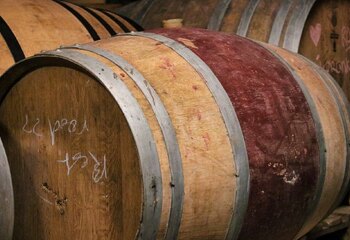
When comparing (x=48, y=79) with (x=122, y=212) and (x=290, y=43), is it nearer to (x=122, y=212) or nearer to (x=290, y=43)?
(x=122, y=212)

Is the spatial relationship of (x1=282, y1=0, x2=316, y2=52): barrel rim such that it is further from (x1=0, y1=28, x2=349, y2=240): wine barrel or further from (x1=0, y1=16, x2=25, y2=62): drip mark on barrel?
(x1=0, y1=16, x2=25, y2=62): drip mark on barrel

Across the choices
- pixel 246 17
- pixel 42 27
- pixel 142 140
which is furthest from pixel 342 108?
pixel 42 27

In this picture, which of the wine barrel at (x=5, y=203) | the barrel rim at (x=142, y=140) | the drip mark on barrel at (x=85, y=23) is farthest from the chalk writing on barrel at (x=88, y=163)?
the drip mark on barrel at (x=85, y=23)

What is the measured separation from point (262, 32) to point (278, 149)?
1.39 m

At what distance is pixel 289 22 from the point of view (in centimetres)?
379

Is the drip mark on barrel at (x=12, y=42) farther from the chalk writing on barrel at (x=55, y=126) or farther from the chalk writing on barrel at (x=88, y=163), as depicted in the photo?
the chalk writing on barrel at (x=88, y=163)

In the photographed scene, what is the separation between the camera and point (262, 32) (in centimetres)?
384

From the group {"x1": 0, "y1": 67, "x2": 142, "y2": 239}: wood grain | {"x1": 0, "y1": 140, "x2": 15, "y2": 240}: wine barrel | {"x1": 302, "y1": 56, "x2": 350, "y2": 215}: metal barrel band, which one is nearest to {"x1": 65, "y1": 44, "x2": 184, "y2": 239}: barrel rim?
{"x1": 0, "y1": 67, "x2": 142, "y2": 239}: wood grain

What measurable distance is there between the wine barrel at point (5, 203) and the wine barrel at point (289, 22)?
203 centimetres

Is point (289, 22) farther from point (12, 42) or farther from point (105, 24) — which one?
point (12, 42)

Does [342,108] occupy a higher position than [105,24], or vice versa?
[105,24]

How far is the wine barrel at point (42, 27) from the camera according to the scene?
10.2 feet

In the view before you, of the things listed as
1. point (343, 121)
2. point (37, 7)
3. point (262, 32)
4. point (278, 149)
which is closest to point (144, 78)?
point (278, 149)

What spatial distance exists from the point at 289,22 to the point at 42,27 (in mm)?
1353
